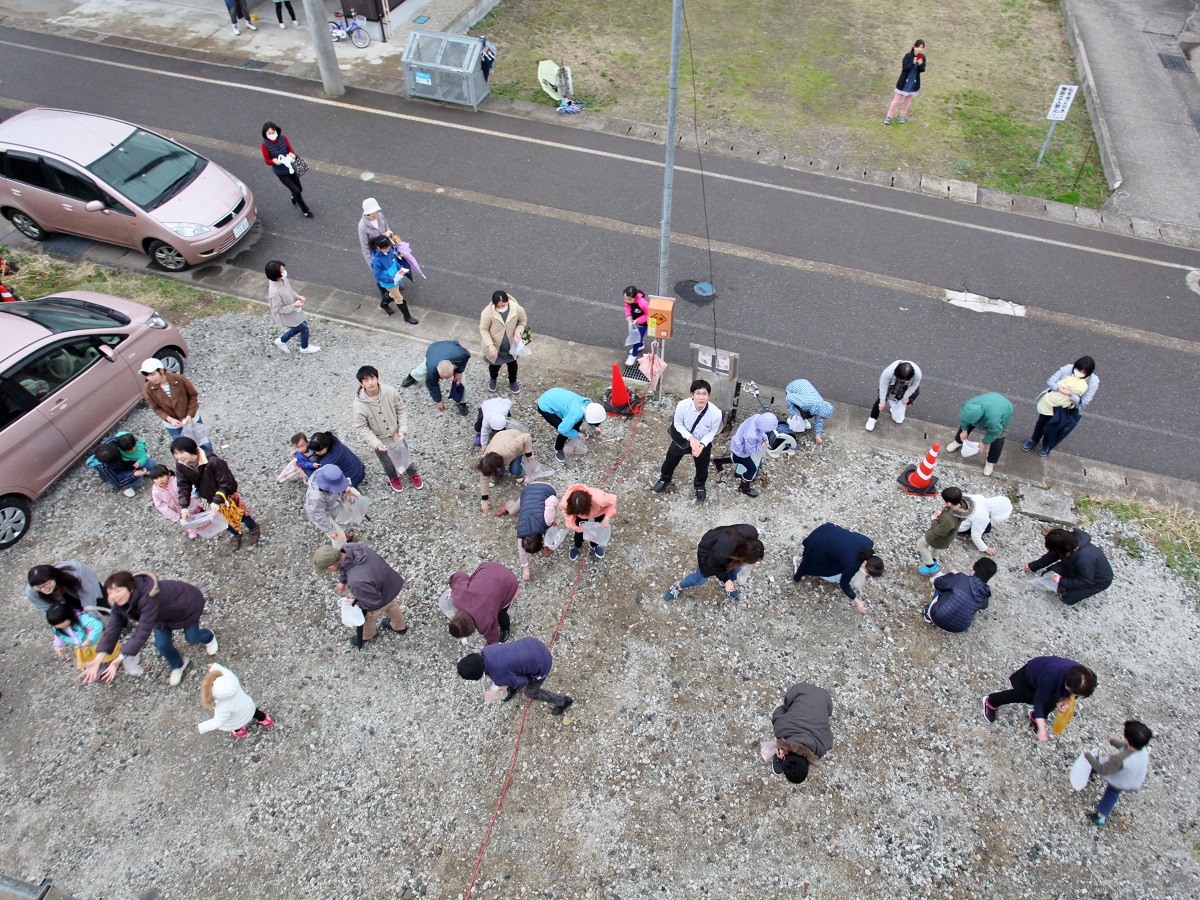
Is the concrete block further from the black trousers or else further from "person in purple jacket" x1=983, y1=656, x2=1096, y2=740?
the black trousers

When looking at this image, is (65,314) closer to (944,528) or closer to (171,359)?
(171,359)

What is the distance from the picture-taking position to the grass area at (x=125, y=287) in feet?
33.4

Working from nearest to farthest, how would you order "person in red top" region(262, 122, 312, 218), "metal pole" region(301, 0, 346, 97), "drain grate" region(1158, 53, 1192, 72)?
"person in red top" region(262, 122, 312, 218), "metal pole" region(301, 0, 346, 97), "drain grate" region(1158, 53, 1192, 72)

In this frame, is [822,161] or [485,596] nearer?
[485,596]

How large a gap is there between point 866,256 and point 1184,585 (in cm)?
644

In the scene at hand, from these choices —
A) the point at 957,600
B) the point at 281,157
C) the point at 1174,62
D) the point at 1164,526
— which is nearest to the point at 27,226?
the point at 281,157

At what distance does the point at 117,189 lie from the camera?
33.8 feet

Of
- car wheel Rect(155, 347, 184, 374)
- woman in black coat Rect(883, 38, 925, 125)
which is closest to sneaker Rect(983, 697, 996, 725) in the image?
car wheel Rect(155, 347, 184, 374)

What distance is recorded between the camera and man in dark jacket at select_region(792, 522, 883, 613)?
6.47m

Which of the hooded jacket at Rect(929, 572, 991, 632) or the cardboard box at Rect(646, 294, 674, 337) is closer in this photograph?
the hooded jacket at Rect(929, 572, 991, 632)

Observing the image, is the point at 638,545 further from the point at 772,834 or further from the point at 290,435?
the point at 290,435

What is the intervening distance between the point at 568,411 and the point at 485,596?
2.41m

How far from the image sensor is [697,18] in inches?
698

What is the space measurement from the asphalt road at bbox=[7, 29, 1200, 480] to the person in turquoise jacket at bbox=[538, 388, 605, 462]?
2.45 m
